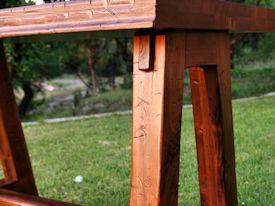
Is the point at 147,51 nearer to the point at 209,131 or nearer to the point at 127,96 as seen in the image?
the point at 209,131

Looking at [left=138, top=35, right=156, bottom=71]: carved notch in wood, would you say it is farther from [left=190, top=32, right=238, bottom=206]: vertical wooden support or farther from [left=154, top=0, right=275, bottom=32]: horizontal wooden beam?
[left=190, top=32, right=238, bottom=206]: vertical wooden support

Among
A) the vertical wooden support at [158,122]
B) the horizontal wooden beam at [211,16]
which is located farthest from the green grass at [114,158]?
the vertical wooden support at [158,122]

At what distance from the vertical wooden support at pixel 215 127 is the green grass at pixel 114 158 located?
735mm

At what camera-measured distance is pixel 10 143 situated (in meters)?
1.96

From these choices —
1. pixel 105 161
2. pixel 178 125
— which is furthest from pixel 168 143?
pixel 105 161

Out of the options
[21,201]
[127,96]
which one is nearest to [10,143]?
[21,201]

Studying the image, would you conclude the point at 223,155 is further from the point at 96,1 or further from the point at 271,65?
the point at 271,65

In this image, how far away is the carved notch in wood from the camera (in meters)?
1.11

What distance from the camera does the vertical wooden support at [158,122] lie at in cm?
112

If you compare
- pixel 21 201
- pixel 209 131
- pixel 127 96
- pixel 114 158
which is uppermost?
pixel 209 131

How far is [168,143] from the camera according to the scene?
3.76ft

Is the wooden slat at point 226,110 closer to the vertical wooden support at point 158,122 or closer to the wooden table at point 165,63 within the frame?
the wooden table at point 165,63

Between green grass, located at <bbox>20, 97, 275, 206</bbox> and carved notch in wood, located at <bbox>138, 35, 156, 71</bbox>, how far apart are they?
131 centimetres

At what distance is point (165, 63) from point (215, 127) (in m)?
0.44
